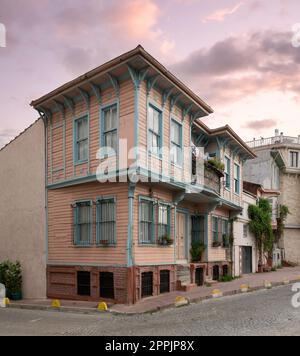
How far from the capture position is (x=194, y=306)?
1498 centimetres

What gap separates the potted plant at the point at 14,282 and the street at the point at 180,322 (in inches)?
168

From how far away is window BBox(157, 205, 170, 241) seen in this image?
58.0ft

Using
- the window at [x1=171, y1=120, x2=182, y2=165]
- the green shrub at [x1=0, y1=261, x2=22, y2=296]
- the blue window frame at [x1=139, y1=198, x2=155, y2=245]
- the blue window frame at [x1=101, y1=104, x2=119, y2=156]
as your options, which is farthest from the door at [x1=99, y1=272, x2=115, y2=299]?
the green shrub at [x1=0, y1=261, x2=22, y2=296]

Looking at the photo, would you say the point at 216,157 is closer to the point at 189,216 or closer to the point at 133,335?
the point at 189,216

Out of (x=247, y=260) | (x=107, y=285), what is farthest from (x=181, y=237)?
(x=247, y=260)

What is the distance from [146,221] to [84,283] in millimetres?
3397

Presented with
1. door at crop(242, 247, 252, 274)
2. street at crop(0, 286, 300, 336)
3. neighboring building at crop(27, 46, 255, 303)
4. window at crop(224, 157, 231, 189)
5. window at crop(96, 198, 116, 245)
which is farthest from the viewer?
door at crop(242, 247, 252, 274)

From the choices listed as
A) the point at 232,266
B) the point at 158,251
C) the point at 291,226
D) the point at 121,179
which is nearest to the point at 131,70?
the point at 121,179

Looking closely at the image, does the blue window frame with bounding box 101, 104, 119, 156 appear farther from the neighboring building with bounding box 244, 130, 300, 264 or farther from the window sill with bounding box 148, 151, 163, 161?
the neighboring building with bounding box 244, 130, 300, 264

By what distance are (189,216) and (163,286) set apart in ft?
16.5

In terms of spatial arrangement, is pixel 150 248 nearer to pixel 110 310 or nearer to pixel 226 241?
pixel 110 310

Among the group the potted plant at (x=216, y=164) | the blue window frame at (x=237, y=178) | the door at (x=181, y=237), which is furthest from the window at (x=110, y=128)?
the blue window frame at (x=237, y=178)

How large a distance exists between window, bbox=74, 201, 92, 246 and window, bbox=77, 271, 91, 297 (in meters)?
1.16

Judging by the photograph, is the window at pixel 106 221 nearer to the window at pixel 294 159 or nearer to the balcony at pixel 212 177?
the balcony at pixel 212 177
